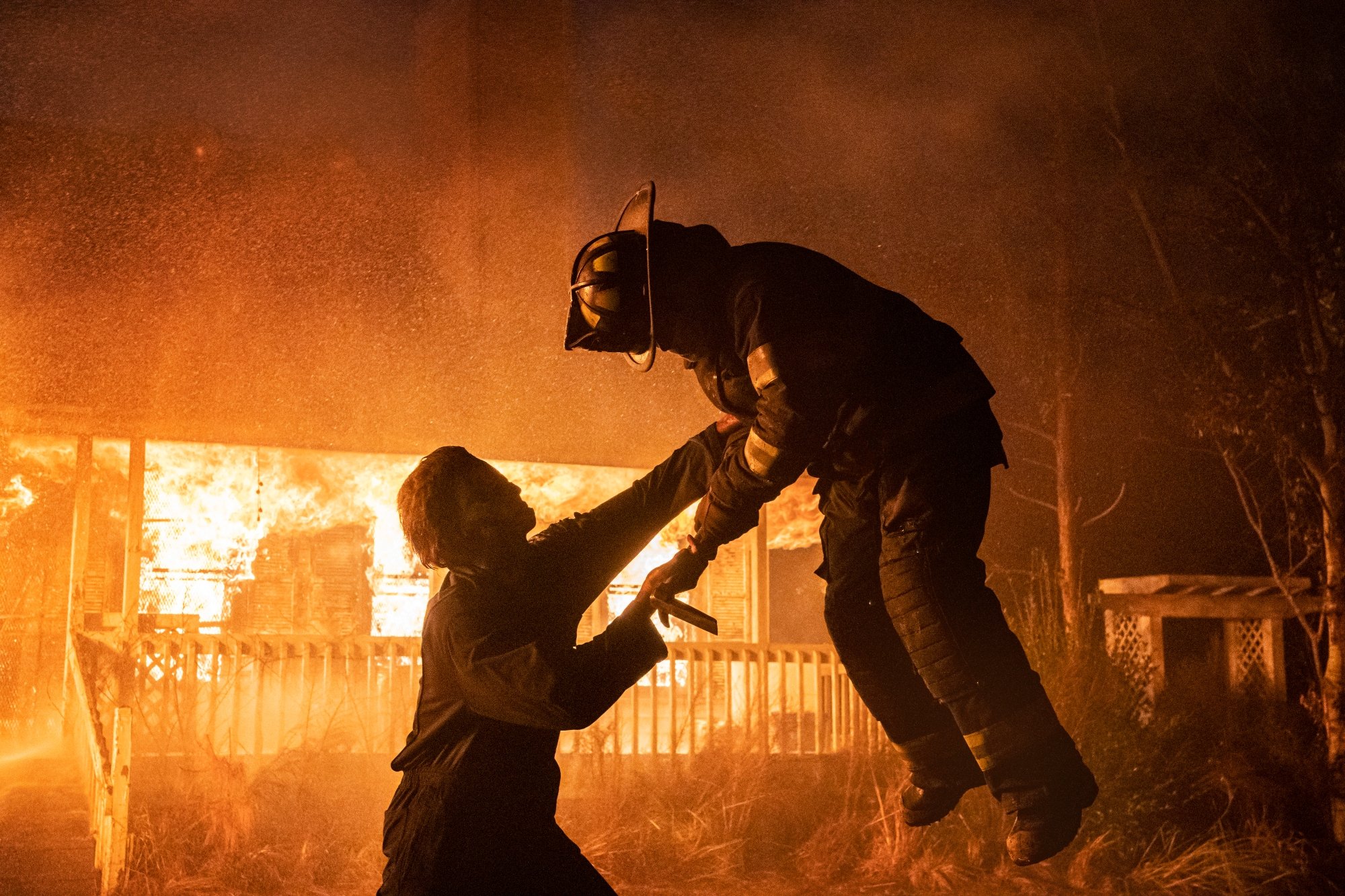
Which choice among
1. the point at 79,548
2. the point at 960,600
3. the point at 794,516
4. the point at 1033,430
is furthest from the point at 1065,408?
the point at 960,600

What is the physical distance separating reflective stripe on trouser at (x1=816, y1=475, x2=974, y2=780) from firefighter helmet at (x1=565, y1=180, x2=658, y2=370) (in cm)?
75

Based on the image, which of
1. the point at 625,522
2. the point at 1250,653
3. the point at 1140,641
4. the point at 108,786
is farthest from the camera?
the point at 1140,641

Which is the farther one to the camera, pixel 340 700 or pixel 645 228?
pixel 340 700

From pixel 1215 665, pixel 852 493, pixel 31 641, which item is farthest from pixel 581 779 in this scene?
pixel 1215 665

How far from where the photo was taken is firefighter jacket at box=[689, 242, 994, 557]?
2.82m

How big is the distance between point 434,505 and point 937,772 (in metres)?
1.79

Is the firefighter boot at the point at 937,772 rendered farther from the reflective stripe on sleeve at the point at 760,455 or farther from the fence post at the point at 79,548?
the fence post at the point at 79,548

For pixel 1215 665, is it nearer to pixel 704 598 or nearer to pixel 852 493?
pixel 704 598

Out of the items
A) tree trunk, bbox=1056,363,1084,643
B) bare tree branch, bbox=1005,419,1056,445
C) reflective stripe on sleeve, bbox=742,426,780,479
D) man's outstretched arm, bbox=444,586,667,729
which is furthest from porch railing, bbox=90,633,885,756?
reflective stripe on sleeve, bbox=742,426,780,479

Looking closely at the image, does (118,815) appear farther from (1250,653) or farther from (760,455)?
(1250,653)

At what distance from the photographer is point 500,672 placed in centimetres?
275

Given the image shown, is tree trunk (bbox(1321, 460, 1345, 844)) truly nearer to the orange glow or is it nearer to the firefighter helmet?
the orange glow

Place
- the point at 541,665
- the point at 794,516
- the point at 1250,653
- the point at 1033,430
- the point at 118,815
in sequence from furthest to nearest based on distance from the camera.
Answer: the point at 794,516 → the point at 1033,430 → the point at 1250,653 → the point at 118,815 → the point at 541,665

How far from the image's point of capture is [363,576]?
14719 mm
